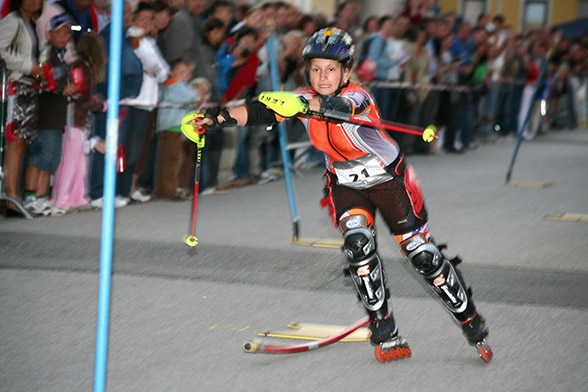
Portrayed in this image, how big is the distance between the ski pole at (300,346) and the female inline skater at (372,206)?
28 centimetres

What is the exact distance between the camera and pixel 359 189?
4.76 metres

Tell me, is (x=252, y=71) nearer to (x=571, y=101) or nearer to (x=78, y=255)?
(x=78, y=255)

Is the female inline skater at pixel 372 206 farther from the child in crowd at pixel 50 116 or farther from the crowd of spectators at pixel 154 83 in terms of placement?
the child in crowd at pixel 50 116

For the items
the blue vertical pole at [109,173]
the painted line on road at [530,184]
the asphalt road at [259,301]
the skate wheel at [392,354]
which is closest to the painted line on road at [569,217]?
the asphalt road at [259,301]

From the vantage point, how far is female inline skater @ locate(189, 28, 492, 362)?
4508 millimetres

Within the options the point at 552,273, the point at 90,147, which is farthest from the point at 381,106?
the point at 552,273

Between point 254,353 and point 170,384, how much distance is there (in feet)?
2.16

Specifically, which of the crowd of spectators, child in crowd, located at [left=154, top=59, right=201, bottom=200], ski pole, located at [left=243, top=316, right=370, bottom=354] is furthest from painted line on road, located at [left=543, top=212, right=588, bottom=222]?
ski pole, located at [left=243, top=316, right=370, bottom=354]

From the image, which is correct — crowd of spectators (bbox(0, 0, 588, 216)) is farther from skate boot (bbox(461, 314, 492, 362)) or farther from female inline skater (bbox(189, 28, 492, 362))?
skate boot (bbox(461, 314, 492, 362))

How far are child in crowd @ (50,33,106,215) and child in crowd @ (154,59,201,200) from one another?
1090 mm

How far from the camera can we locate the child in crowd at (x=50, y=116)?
8438 millimetres

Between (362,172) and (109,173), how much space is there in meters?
1.75

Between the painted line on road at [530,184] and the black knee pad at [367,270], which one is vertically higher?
the black knee pad at [367,270]

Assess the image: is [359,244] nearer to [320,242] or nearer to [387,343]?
[387,343]
